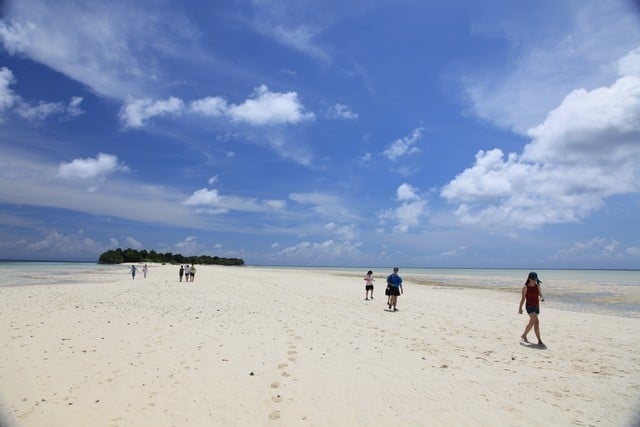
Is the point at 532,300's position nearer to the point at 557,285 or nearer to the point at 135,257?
the point at 557,285

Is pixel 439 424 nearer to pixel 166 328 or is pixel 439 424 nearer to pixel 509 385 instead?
pixel 509 385

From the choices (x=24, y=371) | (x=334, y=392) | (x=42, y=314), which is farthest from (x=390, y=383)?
(x=42, y=314)

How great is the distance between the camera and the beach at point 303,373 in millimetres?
6211

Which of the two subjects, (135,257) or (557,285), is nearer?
(557,285)

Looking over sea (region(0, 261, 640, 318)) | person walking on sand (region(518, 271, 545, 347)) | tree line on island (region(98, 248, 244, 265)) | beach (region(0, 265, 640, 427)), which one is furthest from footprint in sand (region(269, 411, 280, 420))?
tree line on island (region(98, 248, 244, 265))

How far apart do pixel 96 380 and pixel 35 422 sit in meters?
1.71

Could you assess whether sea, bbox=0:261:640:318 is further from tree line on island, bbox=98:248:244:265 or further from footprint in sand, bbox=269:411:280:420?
tree line on island, bbox=98:248:244:265

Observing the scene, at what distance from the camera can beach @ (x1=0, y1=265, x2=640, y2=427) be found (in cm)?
621

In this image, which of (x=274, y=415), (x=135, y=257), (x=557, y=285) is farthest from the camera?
(x=135, y=257)

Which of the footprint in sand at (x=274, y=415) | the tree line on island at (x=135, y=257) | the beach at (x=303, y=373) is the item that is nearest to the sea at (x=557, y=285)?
the beach at (x=303, y=373)

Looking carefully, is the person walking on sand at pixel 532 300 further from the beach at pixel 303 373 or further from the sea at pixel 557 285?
the sea at pixel 557 285

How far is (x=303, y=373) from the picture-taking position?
812 centimetres

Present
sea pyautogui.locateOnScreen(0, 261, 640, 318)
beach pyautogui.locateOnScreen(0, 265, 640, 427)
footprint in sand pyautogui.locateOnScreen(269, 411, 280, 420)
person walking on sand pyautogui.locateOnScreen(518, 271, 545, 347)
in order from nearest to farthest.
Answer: footprint in sand pyautogui.locateOnScreen(269, 411, 280, 420), beach pyautogui.locateOnScreen(0, 265, 640, 427), person walking on sand pyautogui.locateOnScreen(518, 271, 545, 347), sea pyautogui.locateOnScreen(0, 261, 640, 318)

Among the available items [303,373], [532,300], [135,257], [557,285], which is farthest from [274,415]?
[135,257]
